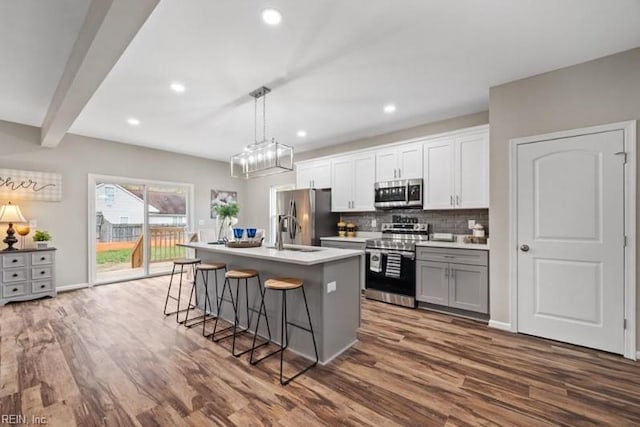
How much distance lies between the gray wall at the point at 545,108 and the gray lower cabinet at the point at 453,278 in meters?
0.13

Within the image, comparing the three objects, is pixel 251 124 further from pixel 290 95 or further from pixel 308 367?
pixel 308 367

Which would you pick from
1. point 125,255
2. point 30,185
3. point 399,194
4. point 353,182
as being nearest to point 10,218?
point 30,185

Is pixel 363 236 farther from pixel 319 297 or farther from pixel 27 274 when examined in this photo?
pixel 27 274

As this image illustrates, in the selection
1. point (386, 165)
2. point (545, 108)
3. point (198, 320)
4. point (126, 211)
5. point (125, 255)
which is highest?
point (545, 108)

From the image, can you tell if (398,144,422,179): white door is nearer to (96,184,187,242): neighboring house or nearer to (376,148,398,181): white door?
(376,148,398,181): white door

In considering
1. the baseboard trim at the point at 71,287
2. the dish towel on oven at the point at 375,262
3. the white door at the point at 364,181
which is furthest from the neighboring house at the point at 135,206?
the dish towel on oven at the point at 375,262

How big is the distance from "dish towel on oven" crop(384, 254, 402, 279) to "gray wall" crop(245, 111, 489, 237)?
80.4 inches

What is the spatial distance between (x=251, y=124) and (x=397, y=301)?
3.52m

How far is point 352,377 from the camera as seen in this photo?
7.07 feet

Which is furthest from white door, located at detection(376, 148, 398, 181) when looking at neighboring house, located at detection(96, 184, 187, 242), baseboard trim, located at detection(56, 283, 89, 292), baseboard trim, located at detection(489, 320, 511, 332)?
baseboard trim, located at detection(56, 283, 89, 292)

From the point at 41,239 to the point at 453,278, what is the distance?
619 centimetres

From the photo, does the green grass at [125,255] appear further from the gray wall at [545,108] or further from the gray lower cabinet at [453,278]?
the gray wall at [545,108]

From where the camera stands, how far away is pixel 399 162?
14.3 ft

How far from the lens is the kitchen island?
2383 mm
